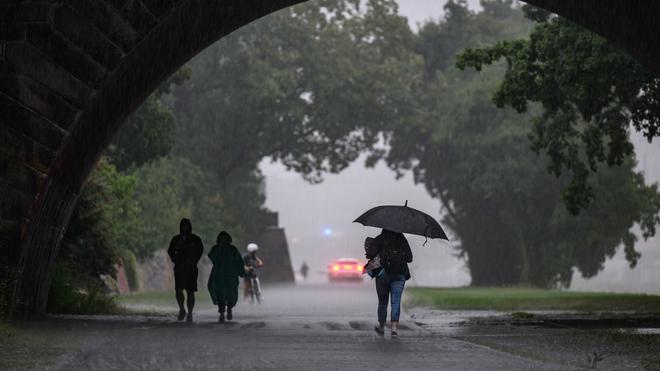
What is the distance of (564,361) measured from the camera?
13500mm

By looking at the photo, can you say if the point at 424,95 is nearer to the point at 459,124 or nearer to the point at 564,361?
the point at 459,124

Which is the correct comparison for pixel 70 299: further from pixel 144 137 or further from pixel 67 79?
pixel 144 137

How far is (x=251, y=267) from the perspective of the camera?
108ft

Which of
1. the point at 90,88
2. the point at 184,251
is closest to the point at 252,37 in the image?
the point at 184,251

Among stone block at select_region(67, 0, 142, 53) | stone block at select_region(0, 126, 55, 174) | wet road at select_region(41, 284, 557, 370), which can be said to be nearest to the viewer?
wet road at select_region(41, 284, 557, 370)

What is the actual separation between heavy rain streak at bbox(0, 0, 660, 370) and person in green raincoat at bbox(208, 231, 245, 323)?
49mm

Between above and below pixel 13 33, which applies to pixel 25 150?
below

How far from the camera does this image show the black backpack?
18.4 m

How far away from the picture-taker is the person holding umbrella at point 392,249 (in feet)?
58.3

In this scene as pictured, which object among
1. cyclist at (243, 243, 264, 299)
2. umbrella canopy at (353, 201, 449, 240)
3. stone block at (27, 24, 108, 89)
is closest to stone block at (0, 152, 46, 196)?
stone block at (27, 24, 108, 89)

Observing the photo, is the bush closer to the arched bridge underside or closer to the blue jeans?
the arched bridge underside

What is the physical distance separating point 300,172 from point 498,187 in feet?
40.8

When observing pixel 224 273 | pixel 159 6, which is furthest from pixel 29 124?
pixel 224 273

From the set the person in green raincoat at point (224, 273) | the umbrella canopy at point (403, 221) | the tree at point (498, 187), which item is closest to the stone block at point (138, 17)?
the umbrella canopy at point (403, 221)
